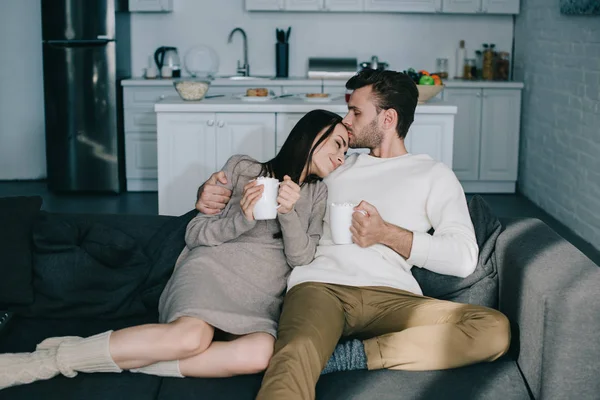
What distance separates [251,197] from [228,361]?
16.7 inches

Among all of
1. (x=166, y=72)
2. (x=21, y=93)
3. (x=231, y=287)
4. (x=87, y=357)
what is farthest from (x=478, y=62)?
(x=87, y=357)

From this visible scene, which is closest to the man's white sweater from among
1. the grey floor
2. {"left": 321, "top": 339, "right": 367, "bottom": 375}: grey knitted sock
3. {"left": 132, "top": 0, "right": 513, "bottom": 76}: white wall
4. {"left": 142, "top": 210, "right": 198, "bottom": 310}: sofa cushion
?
{"left": 321, "top": 339, "right": 367, "bottom": 375}: grey knitted sock

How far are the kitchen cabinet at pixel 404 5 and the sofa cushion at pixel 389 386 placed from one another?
4356mm

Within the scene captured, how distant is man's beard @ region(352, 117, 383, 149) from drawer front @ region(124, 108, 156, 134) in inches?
140

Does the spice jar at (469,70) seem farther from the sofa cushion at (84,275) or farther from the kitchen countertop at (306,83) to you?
the sofa cushion at (84,275)

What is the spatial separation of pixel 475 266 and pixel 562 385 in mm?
531

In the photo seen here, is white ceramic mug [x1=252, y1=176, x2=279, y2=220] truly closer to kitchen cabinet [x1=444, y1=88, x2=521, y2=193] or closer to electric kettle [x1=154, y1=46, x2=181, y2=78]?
kitchen cabinet [x1=444, y1=88, x2=521, y2=193]

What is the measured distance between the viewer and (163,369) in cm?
214

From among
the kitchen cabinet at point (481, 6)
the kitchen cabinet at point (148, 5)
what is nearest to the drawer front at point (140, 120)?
the kitchen cabinet at point (148, 5)

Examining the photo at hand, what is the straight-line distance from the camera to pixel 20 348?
2311mm

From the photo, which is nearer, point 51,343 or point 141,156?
point 51,343

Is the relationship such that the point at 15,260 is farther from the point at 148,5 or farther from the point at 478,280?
the point at 148,5

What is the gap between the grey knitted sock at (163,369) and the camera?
2141mm

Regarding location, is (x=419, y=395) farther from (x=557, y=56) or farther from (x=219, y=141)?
(x=557, y=56)
